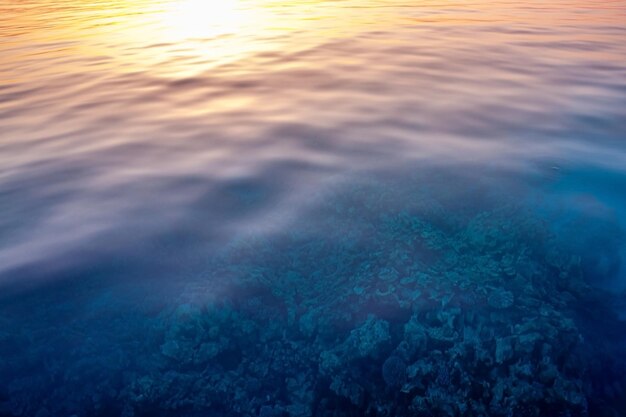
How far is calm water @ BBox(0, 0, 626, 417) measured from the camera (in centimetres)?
122

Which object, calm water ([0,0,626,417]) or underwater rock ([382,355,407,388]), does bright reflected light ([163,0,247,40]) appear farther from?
underwater rock ([382,355,407,388])

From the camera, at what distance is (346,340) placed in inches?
51.8

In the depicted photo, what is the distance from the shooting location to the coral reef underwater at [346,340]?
1188mm

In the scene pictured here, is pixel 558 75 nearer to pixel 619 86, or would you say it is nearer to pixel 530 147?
pixel 619 86

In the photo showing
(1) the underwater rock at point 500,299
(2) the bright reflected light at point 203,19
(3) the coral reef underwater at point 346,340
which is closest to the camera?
(3) the coral reef underwater at point 346,340

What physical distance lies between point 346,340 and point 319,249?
409 mm

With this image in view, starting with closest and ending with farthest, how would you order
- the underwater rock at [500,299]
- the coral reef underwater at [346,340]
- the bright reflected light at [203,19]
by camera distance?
the coral reef underwater at [346,340]
the underwater rock at [500,299]
the bright reflected light at [203,19]

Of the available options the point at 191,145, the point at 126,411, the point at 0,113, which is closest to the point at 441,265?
the point at 126,411

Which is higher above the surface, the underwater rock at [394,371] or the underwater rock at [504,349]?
the underwater rock at [504,349]

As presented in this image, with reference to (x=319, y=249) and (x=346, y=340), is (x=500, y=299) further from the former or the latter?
(x=319, y=249)

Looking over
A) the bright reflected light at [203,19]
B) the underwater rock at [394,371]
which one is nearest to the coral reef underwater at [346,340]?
the underwater rock at [394,371]

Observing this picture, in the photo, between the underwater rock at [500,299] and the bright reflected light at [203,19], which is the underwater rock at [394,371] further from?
the bright reflected light at [203,19]

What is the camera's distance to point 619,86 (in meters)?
3.26

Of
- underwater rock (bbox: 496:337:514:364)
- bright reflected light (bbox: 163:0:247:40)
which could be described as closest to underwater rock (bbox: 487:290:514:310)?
underwater rock (bbox: 496:337:514:364)
